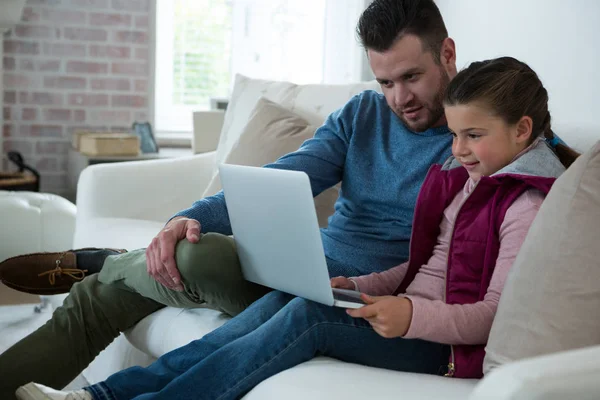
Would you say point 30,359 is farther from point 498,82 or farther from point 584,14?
point 584,14

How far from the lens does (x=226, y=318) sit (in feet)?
5.30

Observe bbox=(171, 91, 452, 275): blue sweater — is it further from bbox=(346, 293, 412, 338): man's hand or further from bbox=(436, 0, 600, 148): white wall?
bbox=(436, 0, 600, 148): white wall

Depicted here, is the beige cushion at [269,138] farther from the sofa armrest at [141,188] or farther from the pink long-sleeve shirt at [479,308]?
the pink long-sleeve shirt at [479,308]

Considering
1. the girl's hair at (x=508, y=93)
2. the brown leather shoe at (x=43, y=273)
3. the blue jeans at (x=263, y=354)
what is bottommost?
the brown leather shoe at (x=43, y=273)

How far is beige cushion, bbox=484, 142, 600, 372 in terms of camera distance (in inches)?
41.5

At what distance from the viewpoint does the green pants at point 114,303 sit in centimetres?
151

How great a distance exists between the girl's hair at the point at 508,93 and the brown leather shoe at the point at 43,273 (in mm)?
1010

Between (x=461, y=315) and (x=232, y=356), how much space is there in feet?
1.15

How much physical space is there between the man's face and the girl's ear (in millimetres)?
317

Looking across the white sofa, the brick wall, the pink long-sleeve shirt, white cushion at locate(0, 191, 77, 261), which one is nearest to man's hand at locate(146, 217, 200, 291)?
the white sofa

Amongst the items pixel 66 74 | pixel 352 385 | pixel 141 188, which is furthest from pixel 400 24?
pixel 66 74

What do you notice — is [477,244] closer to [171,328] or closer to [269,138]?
[171,328]

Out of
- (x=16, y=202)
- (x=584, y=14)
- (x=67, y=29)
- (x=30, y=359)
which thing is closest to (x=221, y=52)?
(x=67, y=29)

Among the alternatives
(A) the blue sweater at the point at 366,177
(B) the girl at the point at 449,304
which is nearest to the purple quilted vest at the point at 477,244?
(B) the girl at the point at 449,304
